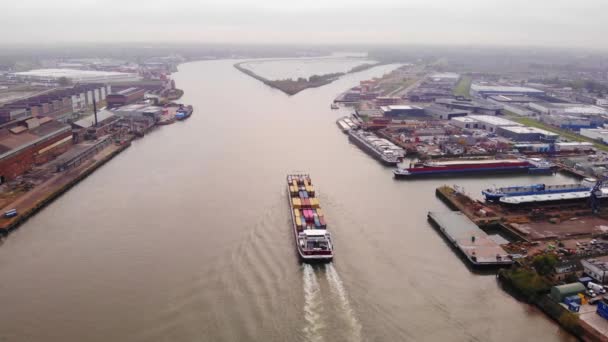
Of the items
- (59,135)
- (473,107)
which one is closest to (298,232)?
(59,135)

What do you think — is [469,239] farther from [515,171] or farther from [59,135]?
[59,135]

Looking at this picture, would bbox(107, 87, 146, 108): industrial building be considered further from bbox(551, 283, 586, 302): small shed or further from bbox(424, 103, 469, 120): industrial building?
bbox(551, 283, 586, 302): small shed

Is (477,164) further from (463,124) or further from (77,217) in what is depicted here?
(77,217)

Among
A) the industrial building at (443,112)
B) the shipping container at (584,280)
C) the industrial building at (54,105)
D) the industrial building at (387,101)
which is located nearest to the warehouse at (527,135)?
the industrial building at (443,112)

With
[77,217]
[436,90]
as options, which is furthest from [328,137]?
[436,90]

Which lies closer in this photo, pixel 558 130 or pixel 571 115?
pixel 558 130

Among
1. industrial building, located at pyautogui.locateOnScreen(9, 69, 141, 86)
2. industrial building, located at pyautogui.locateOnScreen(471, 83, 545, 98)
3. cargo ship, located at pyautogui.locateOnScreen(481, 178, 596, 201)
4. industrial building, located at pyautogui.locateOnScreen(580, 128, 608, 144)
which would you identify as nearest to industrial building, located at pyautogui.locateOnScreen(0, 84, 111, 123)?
industrial building, located at pyautogui.locateOnScreen(9, 69, 141, 86)
